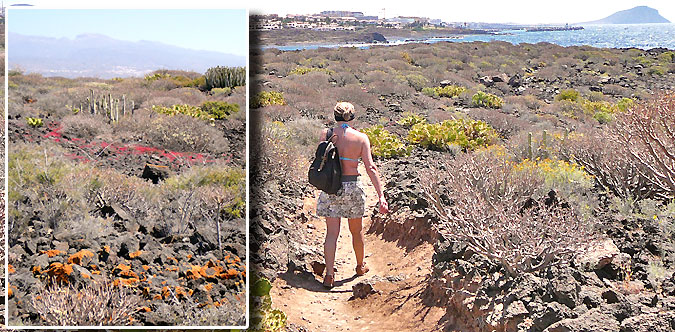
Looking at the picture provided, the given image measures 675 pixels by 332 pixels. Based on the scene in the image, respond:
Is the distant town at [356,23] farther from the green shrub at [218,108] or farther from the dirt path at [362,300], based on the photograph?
the green shrub at [218,108]

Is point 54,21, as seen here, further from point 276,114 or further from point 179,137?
point 276,114

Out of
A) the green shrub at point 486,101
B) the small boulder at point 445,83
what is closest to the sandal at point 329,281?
the green shrub at point 486,101

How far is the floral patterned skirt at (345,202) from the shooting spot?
3.26 meters

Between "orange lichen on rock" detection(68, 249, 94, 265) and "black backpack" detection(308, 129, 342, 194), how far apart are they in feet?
4.28

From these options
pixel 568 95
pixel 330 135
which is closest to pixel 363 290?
pixel 330 135

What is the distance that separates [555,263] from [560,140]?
3490 mm

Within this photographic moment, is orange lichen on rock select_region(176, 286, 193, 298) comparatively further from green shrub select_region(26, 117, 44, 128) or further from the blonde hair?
the blonde hair

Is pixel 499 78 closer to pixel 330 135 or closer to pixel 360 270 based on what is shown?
pixel 360 270

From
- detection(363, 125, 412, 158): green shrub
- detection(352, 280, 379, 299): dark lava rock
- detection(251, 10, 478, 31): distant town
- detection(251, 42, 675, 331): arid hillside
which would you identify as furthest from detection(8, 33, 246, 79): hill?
detection(251, 10, 478, 31): distant town

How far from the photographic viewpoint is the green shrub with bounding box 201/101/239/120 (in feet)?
7.14

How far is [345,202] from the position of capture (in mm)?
3264

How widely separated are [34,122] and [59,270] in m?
A: 0.52

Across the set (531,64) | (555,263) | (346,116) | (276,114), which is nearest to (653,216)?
(555,263)

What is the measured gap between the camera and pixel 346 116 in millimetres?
3162
